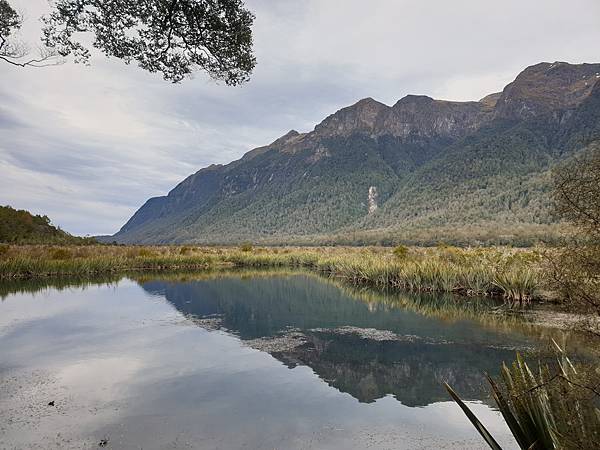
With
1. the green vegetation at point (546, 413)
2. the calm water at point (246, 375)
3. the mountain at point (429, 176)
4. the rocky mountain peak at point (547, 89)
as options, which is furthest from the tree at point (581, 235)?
the rocky mountain peak at point (547, 89)

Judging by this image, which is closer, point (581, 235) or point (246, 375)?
point (581, 235)

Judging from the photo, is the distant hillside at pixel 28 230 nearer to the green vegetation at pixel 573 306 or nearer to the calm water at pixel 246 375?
the calm water at pixel 246 375

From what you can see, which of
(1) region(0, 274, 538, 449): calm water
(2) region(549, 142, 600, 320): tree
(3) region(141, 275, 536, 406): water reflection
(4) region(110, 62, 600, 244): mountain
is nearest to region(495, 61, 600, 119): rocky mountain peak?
(4) region(110, 62, 600, 244): mountain

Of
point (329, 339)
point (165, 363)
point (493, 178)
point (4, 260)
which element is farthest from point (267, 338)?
point (493, 178)

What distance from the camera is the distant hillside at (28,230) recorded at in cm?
4312

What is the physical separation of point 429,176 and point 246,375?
122 m

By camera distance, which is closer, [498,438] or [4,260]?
[498,438]

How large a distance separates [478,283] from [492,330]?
7.21 m

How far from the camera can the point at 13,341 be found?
10.9 meters

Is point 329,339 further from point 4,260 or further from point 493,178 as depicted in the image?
point 493,178

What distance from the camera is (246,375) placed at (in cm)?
807

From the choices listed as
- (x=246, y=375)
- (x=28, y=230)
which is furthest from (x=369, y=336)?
(x=28, y=230)

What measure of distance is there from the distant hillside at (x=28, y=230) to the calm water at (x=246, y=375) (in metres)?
31.6

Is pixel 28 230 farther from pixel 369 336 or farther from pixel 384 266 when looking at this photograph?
pixel 369 336
